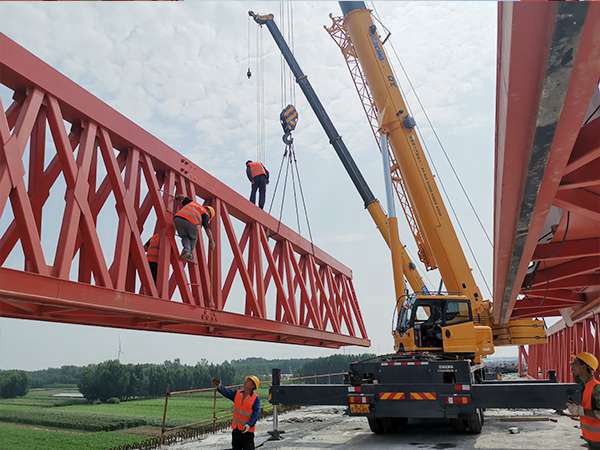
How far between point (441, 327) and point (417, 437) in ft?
8.69

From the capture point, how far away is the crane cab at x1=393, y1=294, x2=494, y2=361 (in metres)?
12.0

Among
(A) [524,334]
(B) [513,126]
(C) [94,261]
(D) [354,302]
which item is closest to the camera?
(B) [513,126]

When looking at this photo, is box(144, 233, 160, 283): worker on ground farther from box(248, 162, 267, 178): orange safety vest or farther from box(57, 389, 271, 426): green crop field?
box(57, 389, 271, 426): green crop field

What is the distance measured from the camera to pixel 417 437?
35.0 ft

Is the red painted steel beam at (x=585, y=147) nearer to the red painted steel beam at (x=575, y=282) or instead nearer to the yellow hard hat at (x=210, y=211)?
the yellow hard hat at (x=210, y=211)

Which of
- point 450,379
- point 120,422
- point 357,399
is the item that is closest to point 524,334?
point 450,379

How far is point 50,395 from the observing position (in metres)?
53.2

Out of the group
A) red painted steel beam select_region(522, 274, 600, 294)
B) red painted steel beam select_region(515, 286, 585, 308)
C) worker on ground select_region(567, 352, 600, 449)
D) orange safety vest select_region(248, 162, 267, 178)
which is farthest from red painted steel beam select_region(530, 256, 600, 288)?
orange safety vest select_region(248, 162, 267, 178)

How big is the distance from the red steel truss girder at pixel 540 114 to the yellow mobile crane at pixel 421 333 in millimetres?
4762

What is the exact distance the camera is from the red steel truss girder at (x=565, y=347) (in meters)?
13.5

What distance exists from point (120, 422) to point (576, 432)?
35.1m

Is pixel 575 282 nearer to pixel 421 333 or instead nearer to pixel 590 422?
pixel 421 333

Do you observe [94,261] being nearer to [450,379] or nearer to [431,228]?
[450,379]

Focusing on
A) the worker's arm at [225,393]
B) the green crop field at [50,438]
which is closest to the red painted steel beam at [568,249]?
the worker's arm at [225,393]
